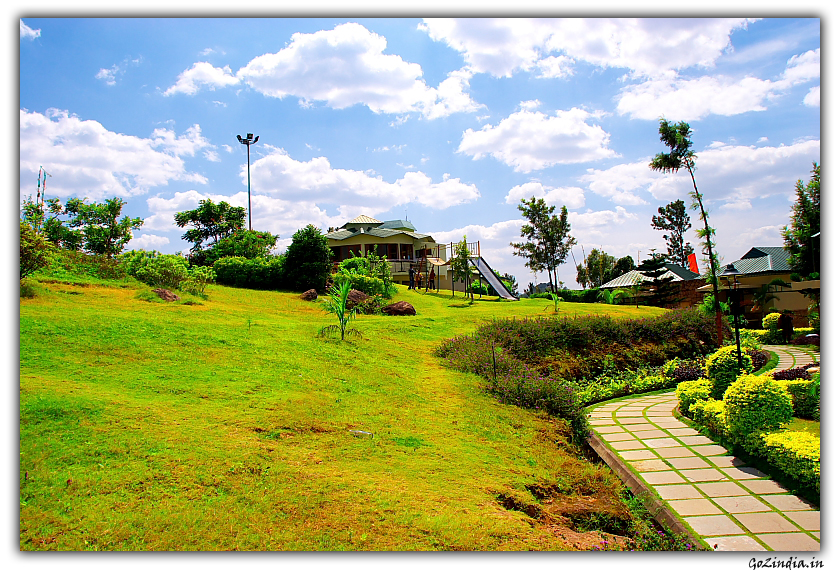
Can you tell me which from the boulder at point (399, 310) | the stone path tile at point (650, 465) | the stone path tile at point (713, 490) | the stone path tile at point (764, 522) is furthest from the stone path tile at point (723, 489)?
the boulder at point (399, 310)

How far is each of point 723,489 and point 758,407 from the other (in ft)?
3.44

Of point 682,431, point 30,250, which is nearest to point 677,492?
point 682,431

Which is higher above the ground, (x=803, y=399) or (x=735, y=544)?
(x=803, y=399)

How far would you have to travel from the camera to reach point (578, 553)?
304 centimetres

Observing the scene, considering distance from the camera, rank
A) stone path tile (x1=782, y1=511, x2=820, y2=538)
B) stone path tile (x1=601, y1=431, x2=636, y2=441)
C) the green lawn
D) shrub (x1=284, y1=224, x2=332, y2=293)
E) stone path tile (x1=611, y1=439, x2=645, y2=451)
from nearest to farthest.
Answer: the green lawn, stone path tile (x1=782, y1=511, x2=820, y2=538), stone path tile (x1=611, y1=439, x2=645, y2=451), stone path tile (x1=601, y1=431, x2=636, y2=441), shrub (x1=284, y1=224, x2=332, y2=293)

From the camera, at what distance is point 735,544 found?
3.15m

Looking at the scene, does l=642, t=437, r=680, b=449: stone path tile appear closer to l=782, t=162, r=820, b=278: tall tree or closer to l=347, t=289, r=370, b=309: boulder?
l=782, t=162, r=820, b=278: tall tree

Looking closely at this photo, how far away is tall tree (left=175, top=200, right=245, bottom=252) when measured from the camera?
1062 inches

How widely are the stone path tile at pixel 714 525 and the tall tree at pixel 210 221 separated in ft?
86.1

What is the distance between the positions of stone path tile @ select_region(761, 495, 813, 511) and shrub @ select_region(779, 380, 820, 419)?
1793 mm

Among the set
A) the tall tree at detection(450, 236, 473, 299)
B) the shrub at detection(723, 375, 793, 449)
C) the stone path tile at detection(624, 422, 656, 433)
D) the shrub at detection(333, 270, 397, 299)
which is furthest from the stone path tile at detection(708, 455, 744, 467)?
the tall tree at detection(450, 236, 473, 299)

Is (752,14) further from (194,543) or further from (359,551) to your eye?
(194,543)

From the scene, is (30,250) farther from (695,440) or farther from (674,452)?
(695,440)

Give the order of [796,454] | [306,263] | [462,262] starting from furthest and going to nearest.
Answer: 1. [462,262]
2. [306,263]
3. [796,454]
